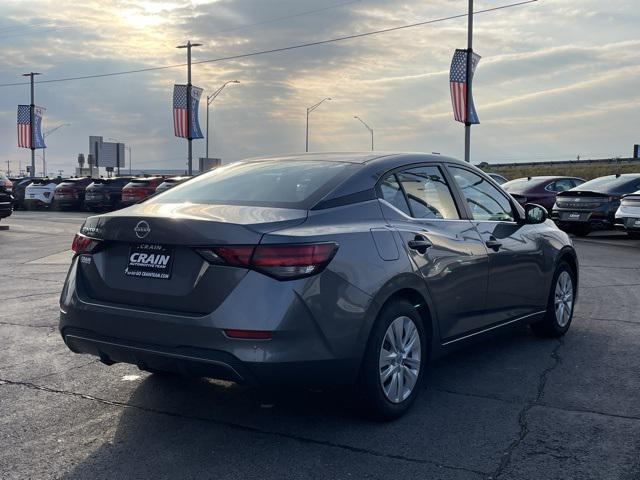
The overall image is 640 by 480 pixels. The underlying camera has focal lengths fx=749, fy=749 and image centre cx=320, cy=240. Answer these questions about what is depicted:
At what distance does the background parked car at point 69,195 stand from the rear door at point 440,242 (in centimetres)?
3248

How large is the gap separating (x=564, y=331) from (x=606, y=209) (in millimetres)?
11145

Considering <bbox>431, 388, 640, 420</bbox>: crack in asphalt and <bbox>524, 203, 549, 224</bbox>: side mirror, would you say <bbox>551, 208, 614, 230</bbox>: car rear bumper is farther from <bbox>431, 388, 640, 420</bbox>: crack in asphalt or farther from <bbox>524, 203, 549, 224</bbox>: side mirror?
<bbox>431, 388, 640, 420</bbox>: crack in asphalt

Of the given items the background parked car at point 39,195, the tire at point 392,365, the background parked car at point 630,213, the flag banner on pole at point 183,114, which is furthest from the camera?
the flag banner on pole at point 183,114

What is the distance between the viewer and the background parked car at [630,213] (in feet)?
50.1

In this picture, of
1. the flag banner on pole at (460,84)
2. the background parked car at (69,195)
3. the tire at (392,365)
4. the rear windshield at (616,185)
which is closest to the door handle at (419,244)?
the tire at (392,365)

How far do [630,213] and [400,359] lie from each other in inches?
488

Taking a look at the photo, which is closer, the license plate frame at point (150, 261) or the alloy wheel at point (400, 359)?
the license plate frame at point (150, 261)

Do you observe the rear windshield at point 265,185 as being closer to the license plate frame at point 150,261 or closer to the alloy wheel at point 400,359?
the license plate frame at point 150,261

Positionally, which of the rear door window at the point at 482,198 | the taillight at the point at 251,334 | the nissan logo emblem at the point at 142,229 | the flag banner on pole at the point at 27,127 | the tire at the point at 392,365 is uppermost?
the flag banner on pole at the point at 27,127

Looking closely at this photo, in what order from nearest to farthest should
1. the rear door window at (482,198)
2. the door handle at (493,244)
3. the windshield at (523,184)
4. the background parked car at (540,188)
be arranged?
1. the door handle at (493,244)
2. the rear door window at (482,198)
3. the background parked car at (540,188)
4. the windshield at (523,184)

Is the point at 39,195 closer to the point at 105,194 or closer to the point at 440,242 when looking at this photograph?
the point at 105,194

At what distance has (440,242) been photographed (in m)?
5.02

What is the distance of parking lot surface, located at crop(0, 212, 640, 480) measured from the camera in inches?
153

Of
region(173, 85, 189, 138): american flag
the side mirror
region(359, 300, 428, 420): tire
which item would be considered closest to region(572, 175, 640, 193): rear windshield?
the side mirror
